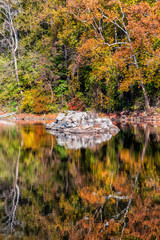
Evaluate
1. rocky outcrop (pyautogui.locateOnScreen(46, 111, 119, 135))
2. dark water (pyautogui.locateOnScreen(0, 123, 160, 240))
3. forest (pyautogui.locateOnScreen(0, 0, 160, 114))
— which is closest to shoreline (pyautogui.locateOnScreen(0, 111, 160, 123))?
forest (pyautogui.locateOnScreen(0, 0, 160, 114))

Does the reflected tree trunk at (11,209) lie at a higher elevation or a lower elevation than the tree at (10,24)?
lower

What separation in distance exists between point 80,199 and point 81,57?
21.7 m

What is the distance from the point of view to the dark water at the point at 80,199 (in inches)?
111

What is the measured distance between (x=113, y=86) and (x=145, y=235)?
70.5ft

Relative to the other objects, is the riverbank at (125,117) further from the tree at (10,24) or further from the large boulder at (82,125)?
the large boulder at (82,125)

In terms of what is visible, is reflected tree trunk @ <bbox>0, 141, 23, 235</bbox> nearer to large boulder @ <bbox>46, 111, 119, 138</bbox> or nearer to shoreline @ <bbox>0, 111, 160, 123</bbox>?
large boulder @ <bbox>46, 111, 119, 138</bbox>

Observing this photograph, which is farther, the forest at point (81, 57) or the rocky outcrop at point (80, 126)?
the forest at point (81, 57)

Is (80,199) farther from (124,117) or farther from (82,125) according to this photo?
(124,117)

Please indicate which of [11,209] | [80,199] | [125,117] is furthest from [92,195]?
[125,117]

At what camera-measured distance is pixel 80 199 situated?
3576mm

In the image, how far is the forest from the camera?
67.1 feet

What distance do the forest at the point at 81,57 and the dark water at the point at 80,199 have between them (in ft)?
51.6

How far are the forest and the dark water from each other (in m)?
15.7

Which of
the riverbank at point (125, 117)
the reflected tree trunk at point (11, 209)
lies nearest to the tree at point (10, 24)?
the riverbank at point (125, 117)
